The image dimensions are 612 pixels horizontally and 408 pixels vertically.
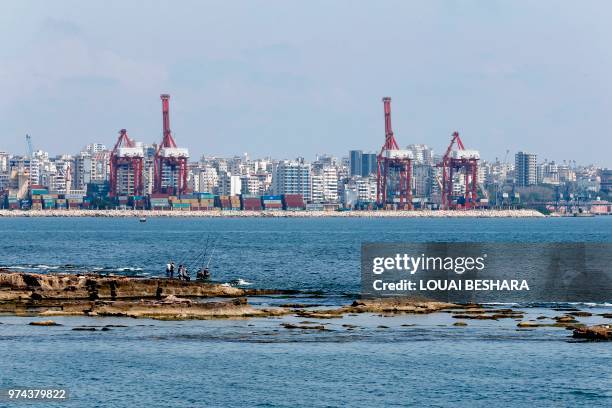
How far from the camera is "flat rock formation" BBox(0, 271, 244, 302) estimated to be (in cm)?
6694

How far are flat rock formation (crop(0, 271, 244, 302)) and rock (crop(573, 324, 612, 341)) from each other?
23909 millimetres

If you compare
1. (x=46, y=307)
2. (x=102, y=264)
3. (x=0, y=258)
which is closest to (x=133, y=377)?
(x=46, y=307)

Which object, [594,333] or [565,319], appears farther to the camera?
[565,319]

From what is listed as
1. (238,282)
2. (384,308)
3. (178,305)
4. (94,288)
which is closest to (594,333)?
(384,308)

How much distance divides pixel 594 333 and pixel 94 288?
2888 cm

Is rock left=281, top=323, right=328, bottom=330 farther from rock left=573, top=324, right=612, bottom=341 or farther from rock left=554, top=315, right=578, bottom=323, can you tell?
rock left=554, top=315, right=578, bottom=323

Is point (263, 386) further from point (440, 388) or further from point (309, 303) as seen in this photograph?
point (309, 303)

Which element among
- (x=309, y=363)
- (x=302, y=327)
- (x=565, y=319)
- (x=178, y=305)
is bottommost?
(x=309, y=363)

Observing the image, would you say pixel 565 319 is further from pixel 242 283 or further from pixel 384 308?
pixel 242 283

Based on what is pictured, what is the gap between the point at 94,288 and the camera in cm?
6844

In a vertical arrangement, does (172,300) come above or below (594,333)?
above

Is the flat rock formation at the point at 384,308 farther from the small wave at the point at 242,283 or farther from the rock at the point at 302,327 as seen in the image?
the small wave at the point at 242,283

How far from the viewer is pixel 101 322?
5731cm

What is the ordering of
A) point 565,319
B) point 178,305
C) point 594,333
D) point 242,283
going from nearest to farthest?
point 594,333 < point 565,319 < point 178,305 < point 242,283
